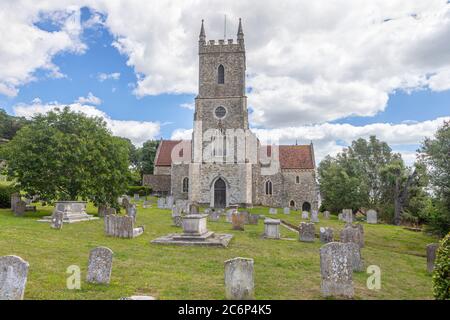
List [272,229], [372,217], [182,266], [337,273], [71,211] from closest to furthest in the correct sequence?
[337,273]
[182,266]
[272,229]
[71,211]
[372,217]

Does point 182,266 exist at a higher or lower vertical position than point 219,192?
lower

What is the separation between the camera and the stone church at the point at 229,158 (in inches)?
1494

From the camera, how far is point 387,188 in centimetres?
3672

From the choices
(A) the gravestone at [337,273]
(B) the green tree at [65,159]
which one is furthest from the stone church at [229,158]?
(A) the gravestone at [337,273]

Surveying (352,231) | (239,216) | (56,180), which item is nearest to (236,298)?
(352,231)

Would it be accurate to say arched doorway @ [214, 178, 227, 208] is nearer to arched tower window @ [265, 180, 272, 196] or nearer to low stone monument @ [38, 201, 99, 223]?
arched tower window @ [265, 180, 272, 196]

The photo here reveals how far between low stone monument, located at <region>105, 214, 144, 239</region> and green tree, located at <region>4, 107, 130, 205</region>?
5.66 m

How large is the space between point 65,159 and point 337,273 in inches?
649

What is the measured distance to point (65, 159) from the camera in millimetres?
18938

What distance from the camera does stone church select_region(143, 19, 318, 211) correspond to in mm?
37938

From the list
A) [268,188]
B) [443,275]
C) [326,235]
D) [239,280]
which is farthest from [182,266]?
[268,188]

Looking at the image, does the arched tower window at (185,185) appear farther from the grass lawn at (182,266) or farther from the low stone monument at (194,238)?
the low stone monument at (194,238)

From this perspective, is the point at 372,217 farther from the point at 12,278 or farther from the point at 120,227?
the point at 12,278
